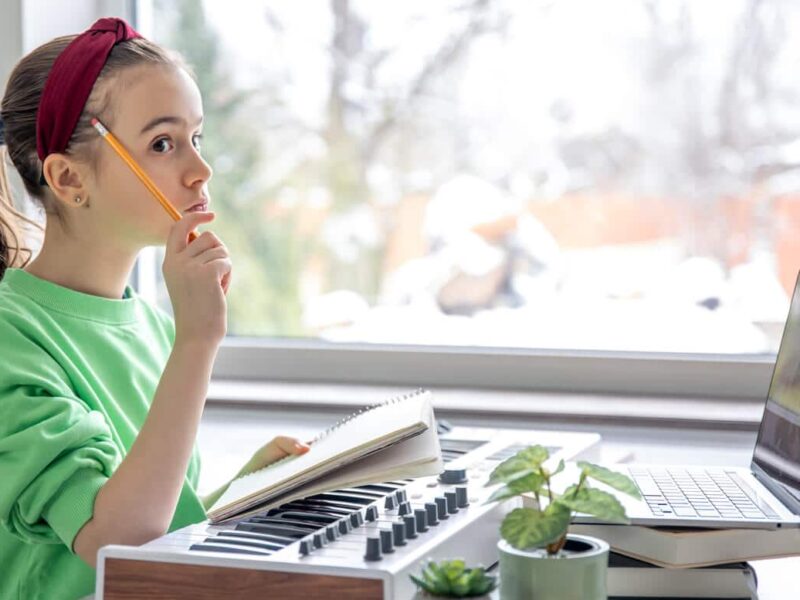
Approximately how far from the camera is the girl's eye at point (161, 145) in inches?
46.8

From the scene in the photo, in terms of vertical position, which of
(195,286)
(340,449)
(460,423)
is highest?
(195,286)

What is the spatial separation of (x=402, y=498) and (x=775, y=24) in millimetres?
1110

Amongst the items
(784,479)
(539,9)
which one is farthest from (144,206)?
(539,9)

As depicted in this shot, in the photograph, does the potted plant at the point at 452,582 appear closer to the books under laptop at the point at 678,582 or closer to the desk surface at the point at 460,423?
the books under laptop at the point at 678,582

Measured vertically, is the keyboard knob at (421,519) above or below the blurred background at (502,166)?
below

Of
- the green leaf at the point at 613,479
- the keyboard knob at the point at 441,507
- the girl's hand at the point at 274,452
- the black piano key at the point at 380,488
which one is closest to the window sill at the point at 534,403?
the girl's hand at the point at 274,452

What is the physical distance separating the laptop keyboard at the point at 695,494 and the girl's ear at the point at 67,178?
631 millimetres

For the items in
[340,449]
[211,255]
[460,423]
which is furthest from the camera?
[460,423]

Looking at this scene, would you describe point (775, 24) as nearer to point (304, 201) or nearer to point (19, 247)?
point (304, 201)

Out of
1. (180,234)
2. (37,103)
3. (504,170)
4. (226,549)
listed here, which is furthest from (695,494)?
(504,170)

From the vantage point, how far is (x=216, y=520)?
3.15ft

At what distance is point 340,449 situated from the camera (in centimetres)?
98

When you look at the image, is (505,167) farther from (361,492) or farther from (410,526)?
(410,526)

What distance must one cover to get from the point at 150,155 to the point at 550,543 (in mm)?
614
